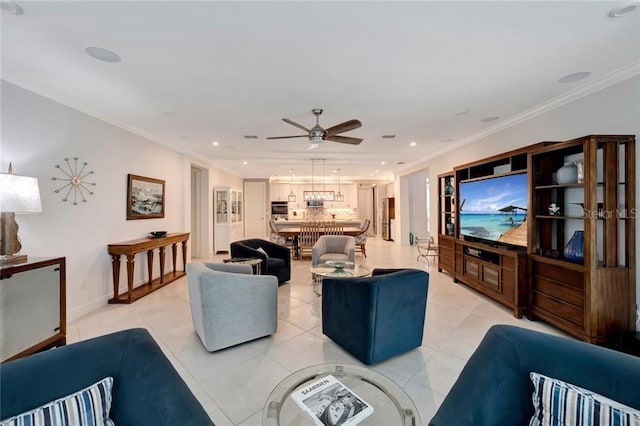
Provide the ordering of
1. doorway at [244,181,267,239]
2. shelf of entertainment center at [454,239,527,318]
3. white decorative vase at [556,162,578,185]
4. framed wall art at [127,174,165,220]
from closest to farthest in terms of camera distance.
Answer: white decorative vase at [556,162,578,185], shelf of entertainment center at [454,239,527,318], framed wall art at [127,174,165,220], doorway at [244,181,267,239]

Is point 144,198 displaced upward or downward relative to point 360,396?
upward

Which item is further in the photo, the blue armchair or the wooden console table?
the wooden console table

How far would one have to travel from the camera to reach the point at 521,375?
1.15 metres

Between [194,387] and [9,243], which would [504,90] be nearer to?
[194,387]

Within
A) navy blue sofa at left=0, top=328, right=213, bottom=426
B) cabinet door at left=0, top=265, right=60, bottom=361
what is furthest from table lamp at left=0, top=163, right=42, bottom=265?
navy blue sofa at left=0, top=328, right=213, bottom=426

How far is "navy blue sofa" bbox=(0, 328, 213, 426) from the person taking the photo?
0.94m

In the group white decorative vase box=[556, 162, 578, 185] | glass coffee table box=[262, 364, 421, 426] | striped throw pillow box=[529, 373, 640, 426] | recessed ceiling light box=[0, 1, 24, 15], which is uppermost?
recessed ceiling light box=[0, 1, 24, 15]

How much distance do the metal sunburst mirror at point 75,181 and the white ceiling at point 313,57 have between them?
753mm

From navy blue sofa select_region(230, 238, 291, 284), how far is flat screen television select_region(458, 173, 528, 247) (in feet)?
10.4

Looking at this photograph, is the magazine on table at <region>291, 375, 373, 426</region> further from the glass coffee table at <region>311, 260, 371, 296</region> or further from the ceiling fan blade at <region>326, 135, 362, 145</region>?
the ceiling fan blade at <region>326, 135, 362, 145</region>

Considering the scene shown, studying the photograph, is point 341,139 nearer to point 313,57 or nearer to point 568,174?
point 313,57

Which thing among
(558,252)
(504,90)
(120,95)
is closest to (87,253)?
(120,95)

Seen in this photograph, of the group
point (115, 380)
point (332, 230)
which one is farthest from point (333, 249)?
point (115, 380)

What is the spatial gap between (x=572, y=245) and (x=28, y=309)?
5306 mm
